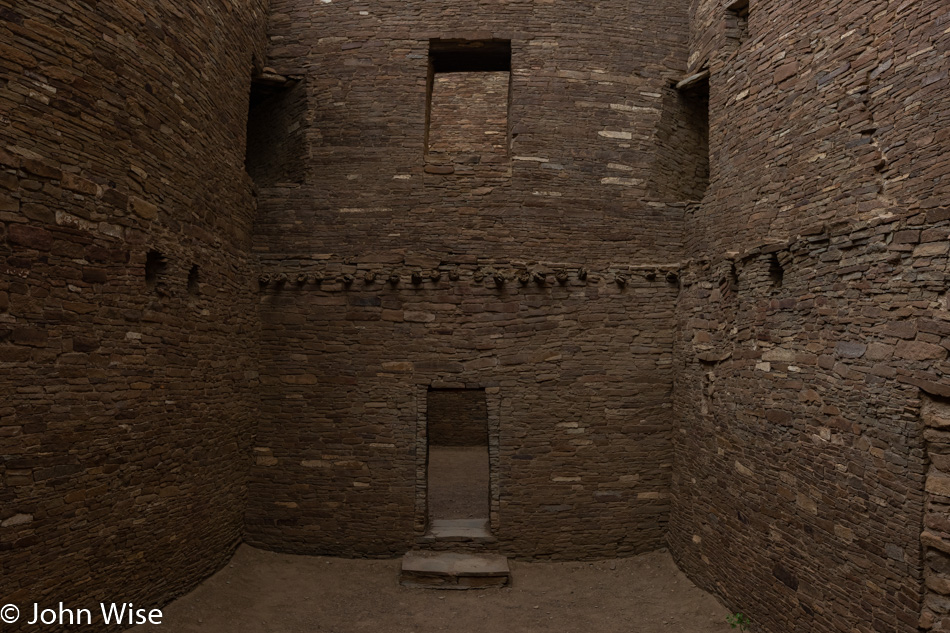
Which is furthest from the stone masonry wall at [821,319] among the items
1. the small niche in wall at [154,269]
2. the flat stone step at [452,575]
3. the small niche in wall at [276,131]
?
the small niche in wall at [154,269]

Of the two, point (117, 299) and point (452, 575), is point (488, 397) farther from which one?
point (117, 299)

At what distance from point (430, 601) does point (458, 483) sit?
4.70 metres

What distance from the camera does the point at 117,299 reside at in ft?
17.6

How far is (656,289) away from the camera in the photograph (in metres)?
8.07

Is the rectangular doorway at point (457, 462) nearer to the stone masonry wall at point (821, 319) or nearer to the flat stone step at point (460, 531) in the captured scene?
the flat stone step at point (460, 531)

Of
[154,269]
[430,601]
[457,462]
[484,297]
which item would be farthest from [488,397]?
[457,462]

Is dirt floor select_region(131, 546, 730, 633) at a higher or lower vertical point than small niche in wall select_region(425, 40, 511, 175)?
lower

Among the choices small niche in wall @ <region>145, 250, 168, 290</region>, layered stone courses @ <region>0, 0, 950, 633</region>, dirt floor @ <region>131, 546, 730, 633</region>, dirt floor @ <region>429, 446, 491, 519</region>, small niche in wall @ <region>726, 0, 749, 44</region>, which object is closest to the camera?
layered stone courses @ <region>0, 0, 950, 633</region>

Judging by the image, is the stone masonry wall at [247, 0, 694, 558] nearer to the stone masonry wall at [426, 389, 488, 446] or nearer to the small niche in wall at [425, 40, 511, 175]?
the small niche in wall at [425, 40, 511, 175]

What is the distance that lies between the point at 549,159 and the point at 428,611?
19.4 feet

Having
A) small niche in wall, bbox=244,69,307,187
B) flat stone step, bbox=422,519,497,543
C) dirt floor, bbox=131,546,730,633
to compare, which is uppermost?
small niche in wall, bbox=244,69,307,187

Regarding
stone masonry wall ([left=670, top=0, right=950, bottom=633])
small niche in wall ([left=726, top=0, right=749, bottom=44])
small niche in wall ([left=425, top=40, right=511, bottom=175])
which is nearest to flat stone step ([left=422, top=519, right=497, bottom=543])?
stone masonry wall ([left=670, top=0, right=950, bottom=633])

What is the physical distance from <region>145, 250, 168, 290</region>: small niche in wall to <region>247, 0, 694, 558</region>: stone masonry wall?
2.14 meters

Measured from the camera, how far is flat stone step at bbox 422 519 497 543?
786 cm
